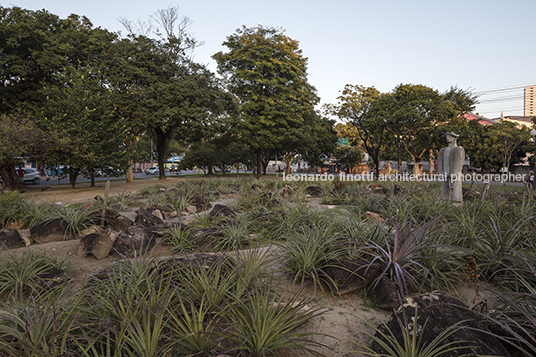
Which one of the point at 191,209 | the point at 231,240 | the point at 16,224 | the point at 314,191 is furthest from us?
the point at 314,191

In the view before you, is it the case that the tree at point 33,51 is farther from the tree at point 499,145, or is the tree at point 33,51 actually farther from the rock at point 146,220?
the tree at point 499,145

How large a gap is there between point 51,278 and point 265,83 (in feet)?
75.5

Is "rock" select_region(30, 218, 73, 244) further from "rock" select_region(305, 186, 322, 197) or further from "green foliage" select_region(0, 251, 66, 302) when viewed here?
"rock" select_region(305, 186, 322, 197)

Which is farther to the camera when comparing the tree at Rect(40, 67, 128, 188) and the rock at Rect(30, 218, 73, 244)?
the tree at Rect(40, 67, 128, 188)

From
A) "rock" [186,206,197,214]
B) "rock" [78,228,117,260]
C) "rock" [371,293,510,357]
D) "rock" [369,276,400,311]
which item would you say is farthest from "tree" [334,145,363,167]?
"rock" [371,293,510,357]

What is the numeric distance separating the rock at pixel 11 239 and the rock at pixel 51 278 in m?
2.42

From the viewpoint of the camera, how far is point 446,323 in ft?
7.26

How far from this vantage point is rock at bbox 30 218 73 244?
17.9 ft

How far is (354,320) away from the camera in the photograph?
2.80 meters

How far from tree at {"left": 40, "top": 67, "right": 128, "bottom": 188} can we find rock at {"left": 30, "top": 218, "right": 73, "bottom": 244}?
11.1m

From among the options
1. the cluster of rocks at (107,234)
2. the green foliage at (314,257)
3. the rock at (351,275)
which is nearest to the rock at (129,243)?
the cluster of rocks at (107,234)

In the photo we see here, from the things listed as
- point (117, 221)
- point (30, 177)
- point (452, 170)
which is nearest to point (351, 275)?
point (117, 221)

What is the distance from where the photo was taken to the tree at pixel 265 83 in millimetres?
24234

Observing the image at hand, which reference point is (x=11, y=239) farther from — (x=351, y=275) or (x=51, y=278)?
(x=351, y=275)
